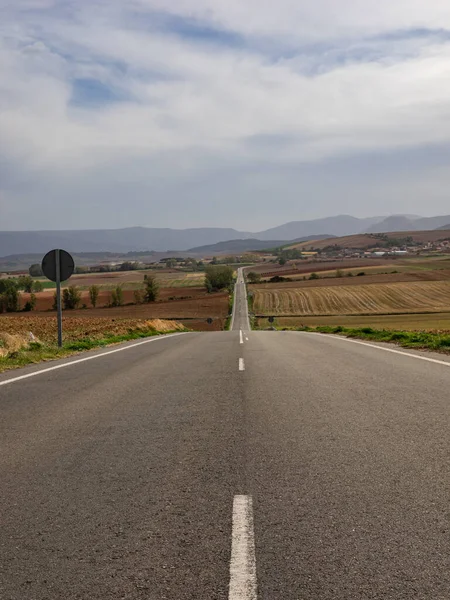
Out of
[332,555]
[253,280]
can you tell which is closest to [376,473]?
[332,555]

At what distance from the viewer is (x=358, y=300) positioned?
279 ft

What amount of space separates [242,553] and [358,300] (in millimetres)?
83442

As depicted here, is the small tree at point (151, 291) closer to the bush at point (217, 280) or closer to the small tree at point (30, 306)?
the small tree at point (30, 306)

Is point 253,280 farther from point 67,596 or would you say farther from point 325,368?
point 67,596

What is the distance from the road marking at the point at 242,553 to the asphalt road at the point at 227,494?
0.04 ft

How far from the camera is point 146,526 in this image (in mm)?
4082

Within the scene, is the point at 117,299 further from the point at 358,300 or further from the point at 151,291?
the point at 358,300

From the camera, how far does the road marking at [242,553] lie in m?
3.19

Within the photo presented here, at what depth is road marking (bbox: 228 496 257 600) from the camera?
3195 millimetres

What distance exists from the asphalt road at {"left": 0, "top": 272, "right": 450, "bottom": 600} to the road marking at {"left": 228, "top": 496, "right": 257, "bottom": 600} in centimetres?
1

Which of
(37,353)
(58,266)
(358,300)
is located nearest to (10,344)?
(37,353)

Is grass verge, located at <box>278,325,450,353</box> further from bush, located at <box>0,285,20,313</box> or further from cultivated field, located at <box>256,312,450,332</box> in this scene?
bush, located at <box>0,285,20,313</box>

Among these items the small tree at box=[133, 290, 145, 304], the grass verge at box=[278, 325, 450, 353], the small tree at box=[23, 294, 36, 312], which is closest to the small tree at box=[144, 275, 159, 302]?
the small tree at box=[133, 290, 145, 304]

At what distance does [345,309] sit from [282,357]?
65.5m
